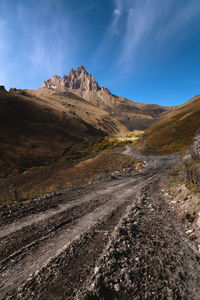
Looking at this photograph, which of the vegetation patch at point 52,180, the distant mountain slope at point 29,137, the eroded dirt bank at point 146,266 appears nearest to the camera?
the eroded dirt bank at point 146,266

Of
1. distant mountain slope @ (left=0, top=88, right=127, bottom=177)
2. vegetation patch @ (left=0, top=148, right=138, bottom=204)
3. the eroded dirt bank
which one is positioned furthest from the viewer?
distant mountain slope @ (left=0, top=88, right=127, bottom=177)

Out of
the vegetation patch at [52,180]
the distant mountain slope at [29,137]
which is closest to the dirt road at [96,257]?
the vegetation patch at [52,180]

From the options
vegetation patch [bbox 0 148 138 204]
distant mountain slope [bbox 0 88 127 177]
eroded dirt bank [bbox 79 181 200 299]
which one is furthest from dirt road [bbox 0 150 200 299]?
distant mountain slope [bbox 0 88 127 177]

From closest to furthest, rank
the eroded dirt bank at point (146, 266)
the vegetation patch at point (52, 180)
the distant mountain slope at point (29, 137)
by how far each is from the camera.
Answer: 1. the eroded dirt bank at point (146, 266)
2. the vegetation patch at point (52, 180)
3. the distant mountain slope at point (29, 137)

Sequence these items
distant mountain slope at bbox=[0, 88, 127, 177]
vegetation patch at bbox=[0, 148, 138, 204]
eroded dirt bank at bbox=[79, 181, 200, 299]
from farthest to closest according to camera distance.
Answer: distant mountain slope at bbox=[0, 88, 127, 177] → vegetation patch at bbox=[0, 148, 138, 204] → eroded dirt bank at bbox=[79, 181, 200, 299]

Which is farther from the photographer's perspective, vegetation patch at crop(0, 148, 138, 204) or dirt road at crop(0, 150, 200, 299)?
vegetation patch at crop(0, 148, 138, 204)

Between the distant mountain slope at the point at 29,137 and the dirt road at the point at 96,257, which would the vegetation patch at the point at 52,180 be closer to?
the dirt road at the point at 96,257

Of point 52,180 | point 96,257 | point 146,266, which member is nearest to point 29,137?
point 52,180

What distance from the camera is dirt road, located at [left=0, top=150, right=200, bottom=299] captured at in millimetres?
3143

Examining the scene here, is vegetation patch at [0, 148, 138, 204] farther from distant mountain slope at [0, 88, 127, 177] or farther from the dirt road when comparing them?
distant mountain slope at [0, 88, 127, 177]

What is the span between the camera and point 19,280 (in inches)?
138

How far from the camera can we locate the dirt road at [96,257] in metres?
3.14

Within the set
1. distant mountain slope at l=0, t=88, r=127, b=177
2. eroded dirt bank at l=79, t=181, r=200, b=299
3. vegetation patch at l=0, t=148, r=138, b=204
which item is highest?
distant mountain slope at l=0, t=88, r=127, b=177

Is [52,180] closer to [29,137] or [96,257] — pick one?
[96,257]
